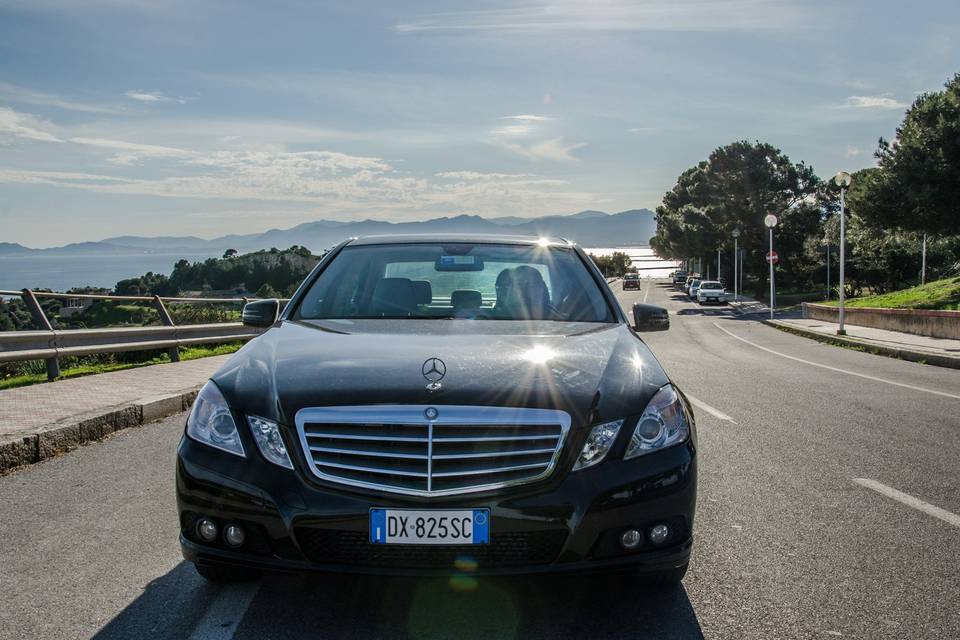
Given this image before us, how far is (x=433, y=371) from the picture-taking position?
3.32 metres

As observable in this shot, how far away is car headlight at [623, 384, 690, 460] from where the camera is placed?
3.20 m

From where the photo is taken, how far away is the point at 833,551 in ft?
13.3

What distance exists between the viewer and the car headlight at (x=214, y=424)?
3.23 m

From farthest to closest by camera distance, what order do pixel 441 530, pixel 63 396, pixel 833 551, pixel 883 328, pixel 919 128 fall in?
pixel 919 128
pixel 883 328
pixel 63 396
pixel 833 551
pixel 441 530

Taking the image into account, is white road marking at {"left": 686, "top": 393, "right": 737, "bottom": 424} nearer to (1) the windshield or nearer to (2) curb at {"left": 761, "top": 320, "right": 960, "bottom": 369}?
(1) the windshield

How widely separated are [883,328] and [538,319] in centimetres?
2363

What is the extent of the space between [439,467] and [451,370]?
1.45 ft

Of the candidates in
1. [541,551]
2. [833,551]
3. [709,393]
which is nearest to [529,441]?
[541,551]

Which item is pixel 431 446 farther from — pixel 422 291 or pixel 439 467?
pixel 422 291

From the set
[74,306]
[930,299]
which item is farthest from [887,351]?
[74,306]

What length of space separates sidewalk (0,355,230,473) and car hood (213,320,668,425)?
3.38 metres

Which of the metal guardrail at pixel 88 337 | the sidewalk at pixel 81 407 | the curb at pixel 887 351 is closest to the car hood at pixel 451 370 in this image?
the sidewalk at pixel 81 407

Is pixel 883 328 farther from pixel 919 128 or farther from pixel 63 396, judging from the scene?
pixel 63 396

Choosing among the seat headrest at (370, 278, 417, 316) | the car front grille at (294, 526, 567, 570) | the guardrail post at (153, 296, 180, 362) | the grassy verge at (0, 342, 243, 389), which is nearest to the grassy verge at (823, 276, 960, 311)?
the grassy verge at (0, 342, 243, 389)
